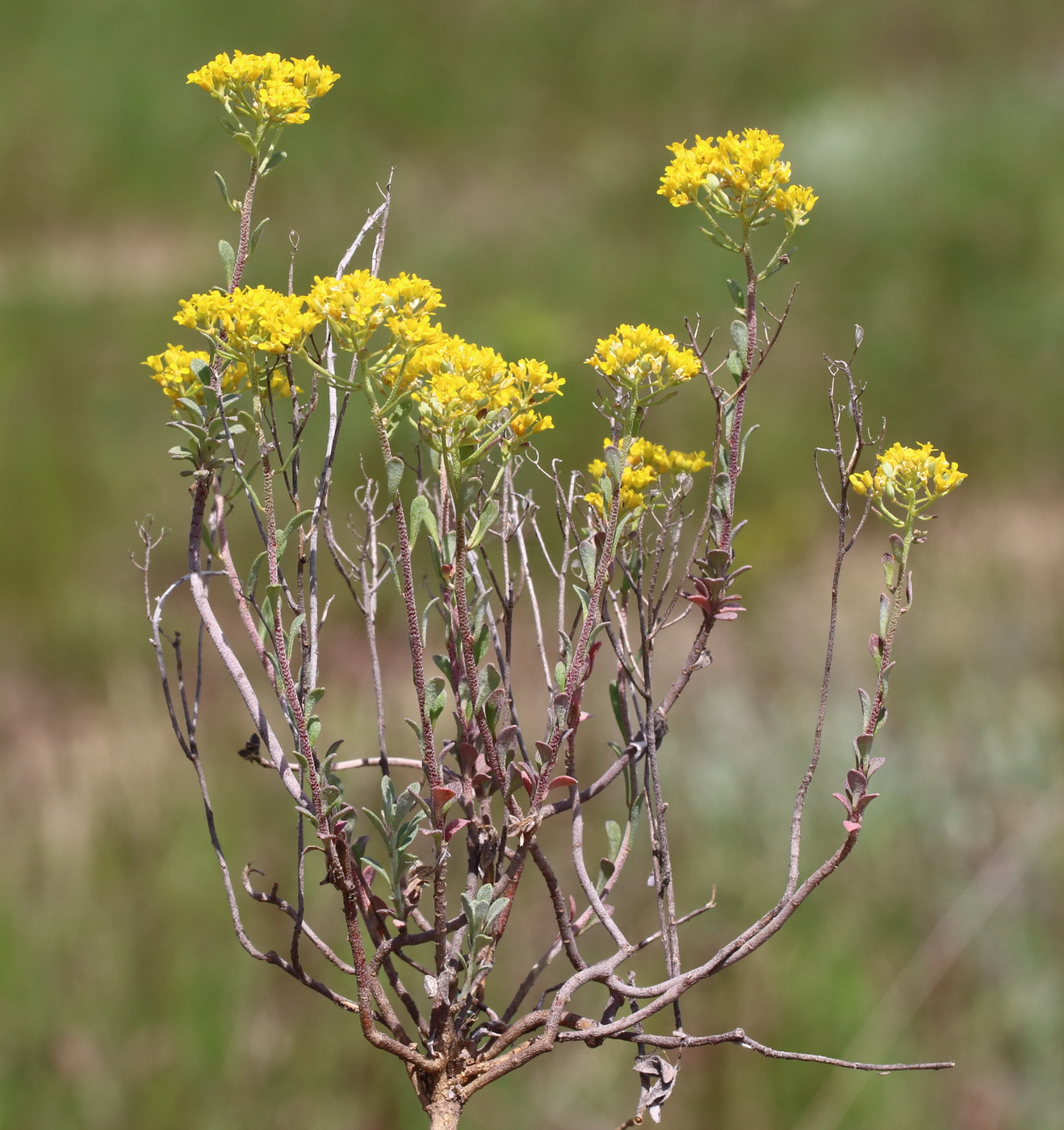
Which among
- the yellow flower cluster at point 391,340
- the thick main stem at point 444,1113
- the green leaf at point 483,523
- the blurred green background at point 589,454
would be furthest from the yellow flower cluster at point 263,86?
the blurred green background at point 589,454

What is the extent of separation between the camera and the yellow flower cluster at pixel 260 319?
1.42ft

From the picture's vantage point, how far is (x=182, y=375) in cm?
49

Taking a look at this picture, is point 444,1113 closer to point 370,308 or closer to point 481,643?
point 481,643

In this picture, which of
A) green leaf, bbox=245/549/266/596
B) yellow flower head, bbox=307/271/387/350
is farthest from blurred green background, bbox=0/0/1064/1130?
yellow flower head, bbox=307/271/387/350

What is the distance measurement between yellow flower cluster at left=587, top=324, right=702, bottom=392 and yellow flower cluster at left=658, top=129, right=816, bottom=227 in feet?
0.24

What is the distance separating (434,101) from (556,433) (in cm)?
375

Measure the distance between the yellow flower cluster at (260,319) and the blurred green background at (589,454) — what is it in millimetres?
1823

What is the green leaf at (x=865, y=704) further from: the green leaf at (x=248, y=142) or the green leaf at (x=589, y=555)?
the green leaf at (x=248, y=142)

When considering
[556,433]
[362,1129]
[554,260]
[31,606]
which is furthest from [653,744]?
[554,260]

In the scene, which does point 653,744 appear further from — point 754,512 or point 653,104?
point 653,104

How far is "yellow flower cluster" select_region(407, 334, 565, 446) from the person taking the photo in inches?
17.3

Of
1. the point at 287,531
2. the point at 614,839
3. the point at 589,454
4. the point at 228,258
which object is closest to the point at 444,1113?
the point at 614,839

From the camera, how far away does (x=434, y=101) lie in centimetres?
743

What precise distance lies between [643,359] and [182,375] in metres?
0.22
